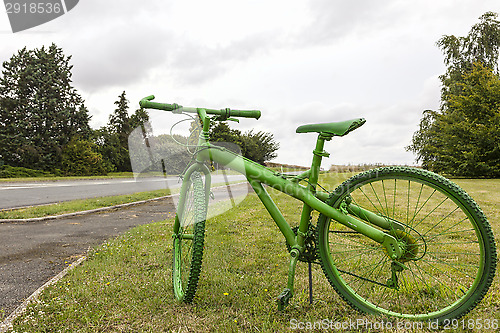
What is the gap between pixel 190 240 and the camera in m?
2.90

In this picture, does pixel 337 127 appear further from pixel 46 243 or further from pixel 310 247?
pixel 46 243

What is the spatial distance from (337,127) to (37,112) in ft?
126

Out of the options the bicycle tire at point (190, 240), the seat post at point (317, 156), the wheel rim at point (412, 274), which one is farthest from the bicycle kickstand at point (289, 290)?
the bicycle tire at point (190, 240)

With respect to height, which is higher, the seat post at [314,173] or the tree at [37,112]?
the tree at [37,112]

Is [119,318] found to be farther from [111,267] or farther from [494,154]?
[494,154]

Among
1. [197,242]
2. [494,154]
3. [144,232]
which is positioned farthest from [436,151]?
[197,242]

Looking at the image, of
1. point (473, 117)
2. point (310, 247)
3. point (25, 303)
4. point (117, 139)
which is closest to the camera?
point (310, 247)

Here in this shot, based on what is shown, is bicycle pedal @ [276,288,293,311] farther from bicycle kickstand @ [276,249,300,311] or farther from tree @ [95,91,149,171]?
tree @ [95,91,149,171]

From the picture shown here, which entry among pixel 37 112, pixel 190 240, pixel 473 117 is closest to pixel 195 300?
pixel 190 240

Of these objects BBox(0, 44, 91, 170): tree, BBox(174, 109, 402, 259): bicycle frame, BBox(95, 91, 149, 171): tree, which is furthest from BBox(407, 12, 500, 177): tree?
BBox(0, 44, 91, 170): tree

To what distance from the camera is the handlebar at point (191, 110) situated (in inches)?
107

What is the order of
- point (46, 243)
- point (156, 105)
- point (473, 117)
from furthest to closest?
1. point (473, 117)
2. point (46, 243)
3. point (156, 105)

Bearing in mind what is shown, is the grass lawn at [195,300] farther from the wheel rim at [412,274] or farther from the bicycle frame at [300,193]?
the bicycle frame at [300,193]

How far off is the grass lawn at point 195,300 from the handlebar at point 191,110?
0.81 meters
